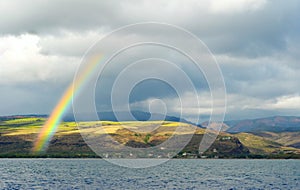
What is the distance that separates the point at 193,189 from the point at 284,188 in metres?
28.8

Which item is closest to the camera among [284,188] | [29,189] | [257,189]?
[29,189]

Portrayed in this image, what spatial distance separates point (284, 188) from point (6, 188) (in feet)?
238

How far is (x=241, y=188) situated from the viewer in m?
108

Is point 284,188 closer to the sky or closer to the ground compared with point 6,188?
closer to the ground

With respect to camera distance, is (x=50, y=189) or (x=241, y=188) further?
(x=241, y=188)

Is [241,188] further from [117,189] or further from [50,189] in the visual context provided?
[50,189]

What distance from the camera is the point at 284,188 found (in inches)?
4505

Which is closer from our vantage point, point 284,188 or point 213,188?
point 213,188

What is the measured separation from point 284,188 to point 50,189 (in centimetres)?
6210

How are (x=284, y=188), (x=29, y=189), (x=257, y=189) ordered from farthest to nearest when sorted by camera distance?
(x=284, y=188) → (x=257, y=189) → (x=29, y=189)

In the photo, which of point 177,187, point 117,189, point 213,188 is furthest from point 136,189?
point 213,188

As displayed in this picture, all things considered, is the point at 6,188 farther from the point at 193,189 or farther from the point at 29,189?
the point at 193,189

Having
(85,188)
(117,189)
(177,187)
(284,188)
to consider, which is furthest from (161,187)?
(284,188)

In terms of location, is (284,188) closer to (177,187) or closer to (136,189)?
(177,187)
